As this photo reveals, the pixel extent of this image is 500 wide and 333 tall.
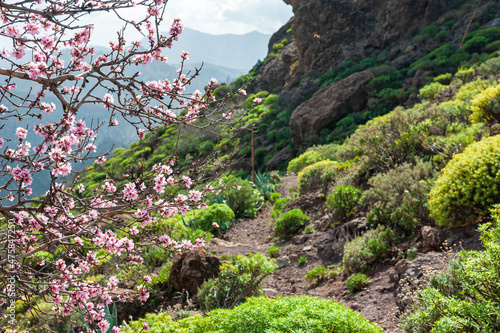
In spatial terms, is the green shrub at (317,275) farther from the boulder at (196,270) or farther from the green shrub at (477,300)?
the green shrub at (477,300)

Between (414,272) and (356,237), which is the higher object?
(414,272)

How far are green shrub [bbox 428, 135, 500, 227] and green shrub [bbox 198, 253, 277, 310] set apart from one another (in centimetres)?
252

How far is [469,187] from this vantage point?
4.20 m

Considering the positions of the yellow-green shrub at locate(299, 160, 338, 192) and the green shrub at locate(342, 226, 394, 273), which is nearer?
the green shrub at locate(342, 226, 394, 273)

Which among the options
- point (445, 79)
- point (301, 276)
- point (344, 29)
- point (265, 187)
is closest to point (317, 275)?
point (301, 276)

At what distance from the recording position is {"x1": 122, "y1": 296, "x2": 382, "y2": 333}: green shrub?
2641 millimetres

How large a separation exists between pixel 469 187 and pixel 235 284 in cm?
336

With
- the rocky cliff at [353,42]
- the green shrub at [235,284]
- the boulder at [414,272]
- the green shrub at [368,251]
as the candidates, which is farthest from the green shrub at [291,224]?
the rocky cliff at [353,42]

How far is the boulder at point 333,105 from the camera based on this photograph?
63.7 feet

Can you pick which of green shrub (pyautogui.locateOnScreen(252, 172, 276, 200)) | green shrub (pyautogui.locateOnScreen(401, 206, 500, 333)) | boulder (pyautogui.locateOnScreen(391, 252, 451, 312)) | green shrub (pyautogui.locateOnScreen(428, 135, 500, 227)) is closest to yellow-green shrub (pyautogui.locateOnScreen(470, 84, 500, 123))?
green shrub (pyautogui.locateOnScreen(428, 135, 500, 227))

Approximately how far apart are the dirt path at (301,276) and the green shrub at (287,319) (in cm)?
115

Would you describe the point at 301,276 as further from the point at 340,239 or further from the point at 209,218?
the point at 209,218

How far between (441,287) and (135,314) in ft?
15.8

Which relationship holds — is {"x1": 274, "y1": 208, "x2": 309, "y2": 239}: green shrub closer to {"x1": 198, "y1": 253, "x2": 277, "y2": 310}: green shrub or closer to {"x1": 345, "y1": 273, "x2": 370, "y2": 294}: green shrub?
{"x1": 198, "y1": 253, "x2": 277, "y2": 310}: green shrub
